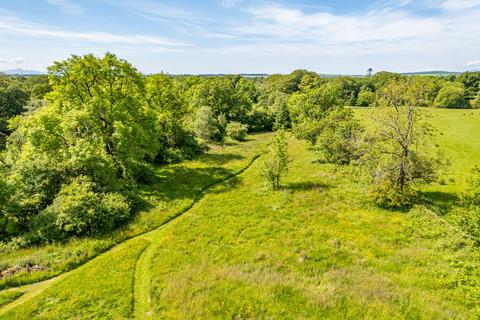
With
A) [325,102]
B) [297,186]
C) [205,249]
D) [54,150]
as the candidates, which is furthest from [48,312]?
[325,102]

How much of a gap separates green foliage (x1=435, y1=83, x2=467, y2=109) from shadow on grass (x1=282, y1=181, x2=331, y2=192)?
7217 centimetres

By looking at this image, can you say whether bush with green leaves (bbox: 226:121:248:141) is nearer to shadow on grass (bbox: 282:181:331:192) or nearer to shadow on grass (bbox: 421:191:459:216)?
shadow on grass (bbox: 282:181:331:192)

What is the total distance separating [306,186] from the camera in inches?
1074

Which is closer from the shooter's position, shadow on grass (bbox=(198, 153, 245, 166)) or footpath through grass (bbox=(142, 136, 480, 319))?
footpath through grass (bbox=(142, 136, 480, 319))

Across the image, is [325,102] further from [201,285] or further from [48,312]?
[48,312]

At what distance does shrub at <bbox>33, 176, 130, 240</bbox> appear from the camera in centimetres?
1752

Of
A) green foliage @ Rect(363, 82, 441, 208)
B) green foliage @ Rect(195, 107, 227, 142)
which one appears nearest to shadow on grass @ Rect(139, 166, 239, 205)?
green foliage @ Rect(195, 107, 227, 142)

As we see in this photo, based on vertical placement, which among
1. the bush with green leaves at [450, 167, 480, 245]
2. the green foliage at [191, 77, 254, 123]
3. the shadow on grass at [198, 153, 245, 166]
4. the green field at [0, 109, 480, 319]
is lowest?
the green field at [0, 109, 480, 319]

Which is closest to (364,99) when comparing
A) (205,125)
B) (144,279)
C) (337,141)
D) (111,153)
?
(337,141)

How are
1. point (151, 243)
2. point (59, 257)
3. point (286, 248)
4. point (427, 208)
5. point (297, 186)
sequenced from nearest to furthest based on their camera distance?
point (59, 257)
point (286, 248)
point (151, 243)
point (427, 208)
point (297, 186)

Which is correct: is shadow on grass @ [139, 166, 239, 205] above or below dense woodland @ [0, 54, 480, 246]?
below

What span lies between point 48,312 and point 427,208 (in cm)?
2596

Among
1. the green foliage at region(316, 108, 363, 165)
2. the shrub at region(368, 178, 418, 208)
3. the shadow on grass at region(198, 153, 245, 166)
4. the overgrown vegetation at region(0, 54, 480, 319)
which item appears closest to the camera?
the overgrown vegetation at region(0, 54, 480, 319)

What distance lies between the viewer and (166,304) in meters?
12.2
